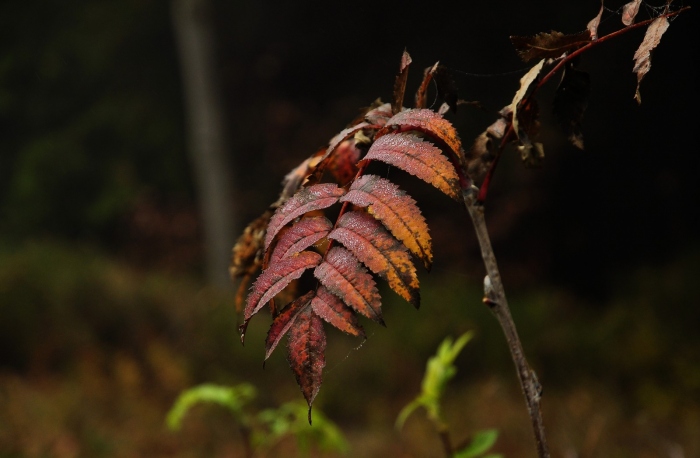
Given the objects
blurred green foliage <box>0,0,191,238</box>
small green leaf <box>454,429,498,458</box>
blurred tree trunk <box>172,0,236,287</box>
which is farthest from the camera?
blurred green foliage <box>0,0,191,238</box>

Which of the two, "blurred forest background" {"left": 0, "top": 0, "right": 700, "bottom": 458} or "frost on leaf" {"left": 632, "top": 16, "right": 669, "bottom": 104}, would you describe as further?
"blurred forest background" {"left": 0, "top": 0, "right": 700, "bottom": 458}

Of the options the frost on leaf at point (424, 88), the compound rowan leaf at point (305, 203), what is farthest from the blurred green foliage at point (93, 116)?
the compound rowan leaf at point (305, 203)

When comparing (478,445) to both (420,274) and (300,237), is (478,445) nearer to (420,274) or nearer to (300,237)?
(300,237)

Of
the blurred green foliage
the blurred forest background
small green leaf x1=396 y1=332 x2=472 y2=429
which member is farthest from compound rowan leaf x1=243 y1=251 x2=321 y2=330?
the blurred green foliage

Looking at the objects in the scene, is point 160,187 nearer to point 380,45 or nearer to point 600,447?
point 380,45

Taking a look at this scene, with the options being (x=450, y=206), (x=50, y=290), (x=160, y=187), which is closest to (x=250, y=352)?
(x=50, y=290)

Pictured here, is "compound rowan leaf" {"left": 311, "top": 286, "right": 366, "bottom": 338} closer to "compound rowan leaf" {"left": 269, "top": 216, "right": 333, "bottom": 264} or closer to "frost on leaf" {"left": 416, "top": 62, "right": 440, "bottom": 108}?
"compound rowan leaf" {"left": 269, "top": 216, "right": 333, "bottom": 264}

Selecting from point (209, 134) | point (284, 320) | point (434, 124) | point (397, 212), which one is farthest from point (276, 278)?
point (209, 134)
